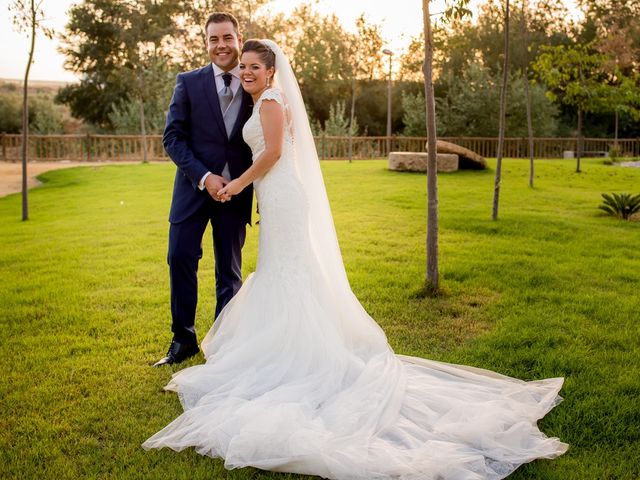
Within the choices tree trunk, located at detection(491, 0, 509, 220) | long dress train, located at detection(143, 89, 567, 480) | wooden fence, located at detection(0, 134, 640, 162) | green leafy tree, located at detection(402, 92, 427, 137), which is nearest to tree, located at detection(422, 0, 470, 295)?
long dress train, located at detection(143, 89, 567, 480)

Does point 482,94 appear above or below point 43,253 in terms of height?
above

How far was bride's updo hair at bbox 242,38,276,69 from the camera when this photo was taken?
4.02 metres

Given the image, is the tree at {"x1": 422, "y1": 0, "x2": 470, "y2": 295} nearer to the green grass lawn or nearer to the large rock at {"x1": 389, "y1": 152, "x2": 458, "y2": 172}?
the green grass lawn

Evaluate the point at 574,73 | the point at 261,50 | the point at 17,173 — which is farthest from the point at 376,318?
the point at 17,173

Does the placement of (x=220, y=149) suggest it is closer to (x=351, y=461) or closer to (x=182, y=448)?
(x=182, y=448)

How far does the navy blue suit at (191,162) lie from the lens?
4496mm

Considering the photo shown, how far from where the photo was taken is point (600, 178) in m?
17.4

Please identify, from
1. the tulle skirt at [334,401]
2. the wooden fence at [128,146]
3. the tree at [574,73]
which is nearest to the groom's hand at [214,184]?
the tulle skirt at [334,401]

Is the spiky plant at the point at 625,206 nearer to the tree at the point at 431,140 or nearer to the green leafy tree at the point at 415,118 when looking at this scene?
the tree at the point at 431,140

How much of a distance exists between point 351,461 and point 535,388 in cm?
153

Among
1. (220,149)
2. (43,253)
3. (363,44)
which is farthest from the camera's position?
(363,44)

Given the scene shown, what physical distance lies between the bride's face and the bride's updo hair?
0.8 inches

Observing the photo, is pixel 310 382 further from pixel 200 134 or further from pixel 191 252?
pixel 200 134

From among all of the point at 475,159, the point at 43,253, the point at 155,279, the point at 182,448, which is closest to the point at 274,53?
the point at 182,448
